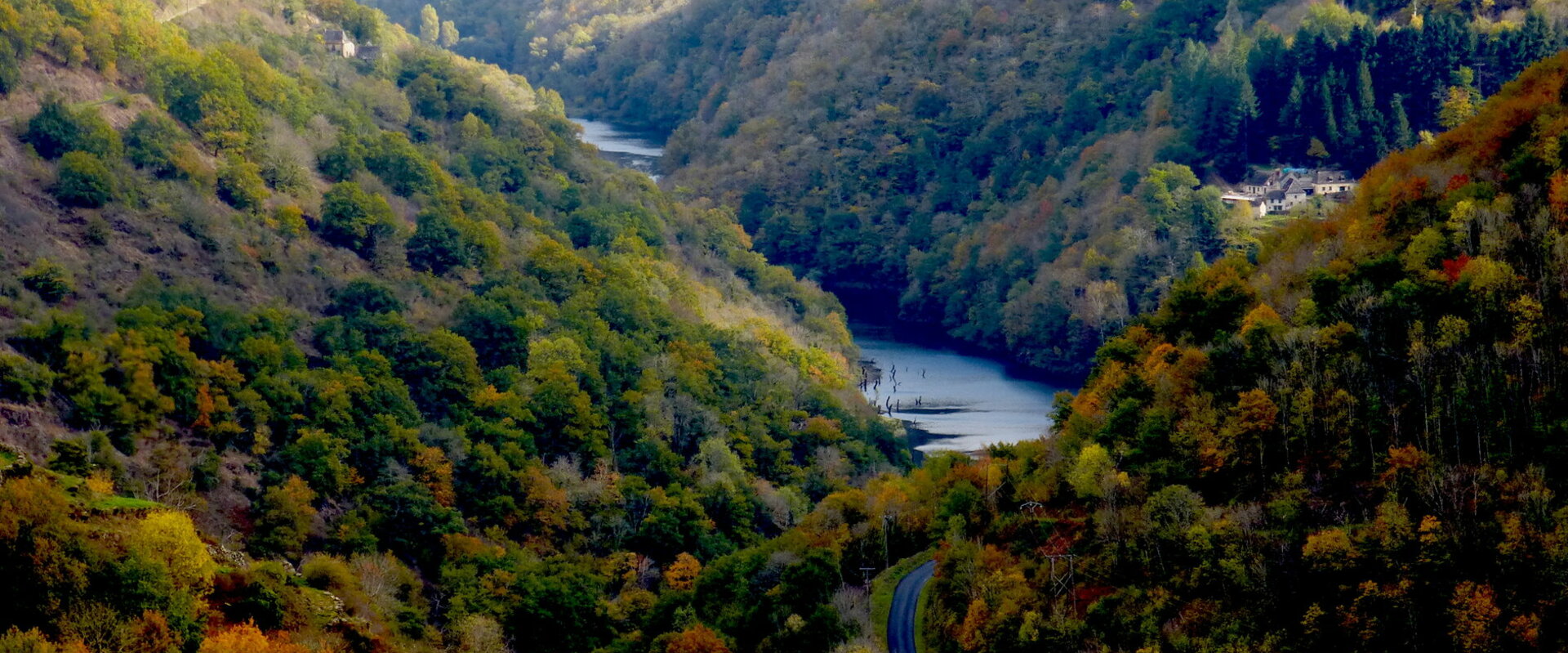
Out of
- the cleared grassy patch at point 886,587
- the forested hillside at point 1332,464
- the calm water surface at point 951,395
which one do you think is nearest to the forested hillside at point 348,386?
the cleared grassy patch at point 886,587

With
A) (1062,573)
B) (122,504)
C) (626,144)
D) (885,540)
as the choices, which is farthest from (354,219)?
(626,144)

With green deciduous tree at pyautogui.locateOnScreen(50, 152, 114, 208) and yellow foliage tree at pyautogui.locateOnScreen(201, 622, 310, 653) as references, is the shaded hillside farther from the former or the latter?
green deciduous tree at pyautogui.locateOnScreen(50, 152, 114, 208)

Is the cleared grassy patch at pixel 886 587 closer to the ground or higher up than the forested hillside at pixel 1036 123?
closer to the ground

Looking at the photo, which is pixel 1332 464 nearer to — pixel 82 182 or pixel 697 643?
pixel 697 643

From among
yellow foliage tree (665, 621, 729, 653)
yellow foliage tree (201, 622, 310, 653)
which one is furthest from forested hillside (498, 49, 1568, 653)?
yellow foliage tree (201, 622, 310, 653)

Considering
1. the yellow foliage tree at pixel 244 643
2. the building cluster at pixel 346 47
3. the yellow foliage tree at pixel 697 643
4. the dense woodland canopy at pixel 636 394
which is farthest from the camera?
the building cluster at pixel 346 47

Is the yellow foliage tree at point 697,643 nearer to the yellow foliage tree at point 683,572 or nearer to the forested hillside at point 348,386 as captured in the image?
the forested hillside at point 348,386

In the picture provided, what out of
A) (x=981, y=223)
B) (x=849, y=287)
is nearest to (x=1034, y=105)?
(x=981, y=223)
